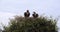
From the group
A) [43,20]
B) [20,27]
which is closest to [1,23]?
[20,27]

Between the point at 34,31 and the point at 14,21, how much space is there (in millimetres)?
2150

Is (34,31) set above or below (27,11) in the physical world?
below

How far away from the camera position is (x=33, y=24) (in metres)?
18.7

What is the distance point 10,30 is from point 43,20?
3068 mm

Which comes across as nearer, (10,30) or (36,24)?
(36,24)

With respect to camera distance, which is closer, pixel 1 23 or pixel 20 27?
pixel 20 27

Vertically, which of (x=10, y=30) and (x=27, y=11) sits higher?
(x=27, y=11)

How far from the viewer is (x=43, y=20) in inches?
761

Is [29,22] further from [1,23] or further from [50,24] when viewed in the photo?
[1,23]

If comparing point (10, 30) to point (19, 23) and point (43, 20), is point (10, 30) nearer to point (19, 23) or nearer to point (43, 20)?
point (19, 23)

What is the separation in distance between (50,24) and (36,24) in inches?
48.6

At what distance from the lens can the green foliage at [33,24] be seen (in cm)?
1867

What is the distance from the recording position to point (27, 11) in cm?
1950

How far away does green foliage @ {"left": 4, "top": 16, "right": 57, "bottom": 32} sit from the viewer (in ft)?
61.3
